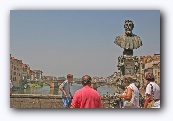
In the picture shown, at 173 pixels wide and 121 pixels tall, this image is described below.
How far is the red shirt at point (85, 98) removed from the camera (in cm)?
571

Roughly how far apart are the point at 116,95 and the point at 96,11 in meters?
1.25

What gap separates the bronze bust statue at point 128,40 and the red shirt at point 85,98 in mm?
1149

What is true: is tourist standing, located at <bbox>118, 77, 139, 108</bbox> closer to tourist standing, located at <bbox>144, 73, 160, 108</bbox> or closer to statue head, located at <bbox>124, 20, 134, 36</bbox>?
tourist standing, located at <bbox>144, 73, 160, 108</bbox>

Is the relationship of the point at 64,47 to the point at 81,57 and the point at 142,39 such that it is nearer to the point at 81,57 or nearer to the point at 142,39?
the point at 81,57

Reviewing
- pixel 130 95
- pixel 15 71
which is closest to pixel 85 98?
A: pixel 130 95

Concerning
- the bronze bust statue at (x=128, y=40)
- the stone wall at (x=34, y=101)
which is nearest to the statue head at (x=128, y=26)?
the bronze bust statue at (x=128, y=40)

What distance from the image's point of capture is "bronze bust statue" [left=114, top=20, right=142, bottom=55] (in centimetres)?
674

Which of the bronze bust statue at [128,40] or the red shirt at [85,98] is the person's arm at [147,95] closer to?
the bronze bust statue at [128,40]

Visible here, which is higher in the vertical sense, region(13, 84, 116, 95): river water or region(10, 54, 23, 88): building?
region(10, 54, 23, 88): building

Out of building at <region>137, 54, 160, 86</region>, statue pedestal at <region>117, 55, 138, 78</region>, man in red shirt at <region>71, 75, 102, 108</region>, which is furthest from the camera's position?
statue pedestal at <region>117, 55, 138, 78</region>

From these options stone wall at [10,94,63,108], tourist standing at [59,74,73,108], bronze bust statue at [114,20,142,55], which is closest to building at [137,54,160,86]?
bronze bust statue at [114,20,142,55]

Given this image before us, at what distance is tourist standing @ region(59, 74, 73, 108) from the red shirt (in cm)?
75

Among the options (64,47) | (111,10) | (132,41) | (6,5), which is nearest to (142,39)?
(132,41)

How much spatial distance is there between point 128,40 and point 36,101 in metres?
1.62
